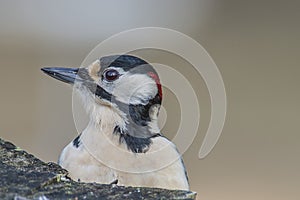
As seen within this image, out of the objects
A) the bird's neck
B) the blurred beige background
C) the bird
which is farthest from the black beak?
the blurred beige background

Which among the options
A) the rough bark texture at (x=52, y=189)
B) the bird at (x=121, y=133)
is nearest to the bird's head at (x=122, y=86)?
the bird at (x=121, y=133)

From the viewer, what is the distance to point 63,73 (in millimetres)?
2398

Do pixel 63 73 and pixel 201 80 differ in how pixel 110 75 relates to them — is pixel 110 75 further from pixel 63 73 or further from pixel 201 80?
pixel 201 80

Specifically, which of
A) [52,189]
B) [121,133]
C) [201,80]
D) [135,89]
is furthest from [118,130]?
[201,80]

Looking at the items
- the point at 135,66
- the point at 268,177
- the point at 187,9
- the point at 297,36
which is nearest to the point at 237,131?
the point at 268,177

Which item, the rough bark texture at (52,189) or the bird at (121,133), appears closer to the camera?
the rough bark texture at (52,189)

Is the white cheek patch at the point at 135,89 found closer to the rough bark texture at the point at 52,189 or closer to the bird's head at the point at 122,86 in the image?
the bird's head at the point at 122,86

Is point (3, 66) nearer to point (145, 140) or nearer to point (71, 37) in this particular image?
point (71, 37)

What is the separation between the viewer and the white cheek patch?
7.84 feet

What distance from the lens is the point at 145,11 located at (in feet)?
27.7

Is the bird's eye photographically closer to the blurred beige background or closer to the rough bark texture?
the rough bark texture

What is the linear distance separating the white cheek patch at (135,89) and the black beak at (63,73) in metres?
0.15

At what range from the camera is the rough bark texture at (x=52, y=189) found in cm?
122

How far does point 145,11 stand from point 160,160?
6372 mm
